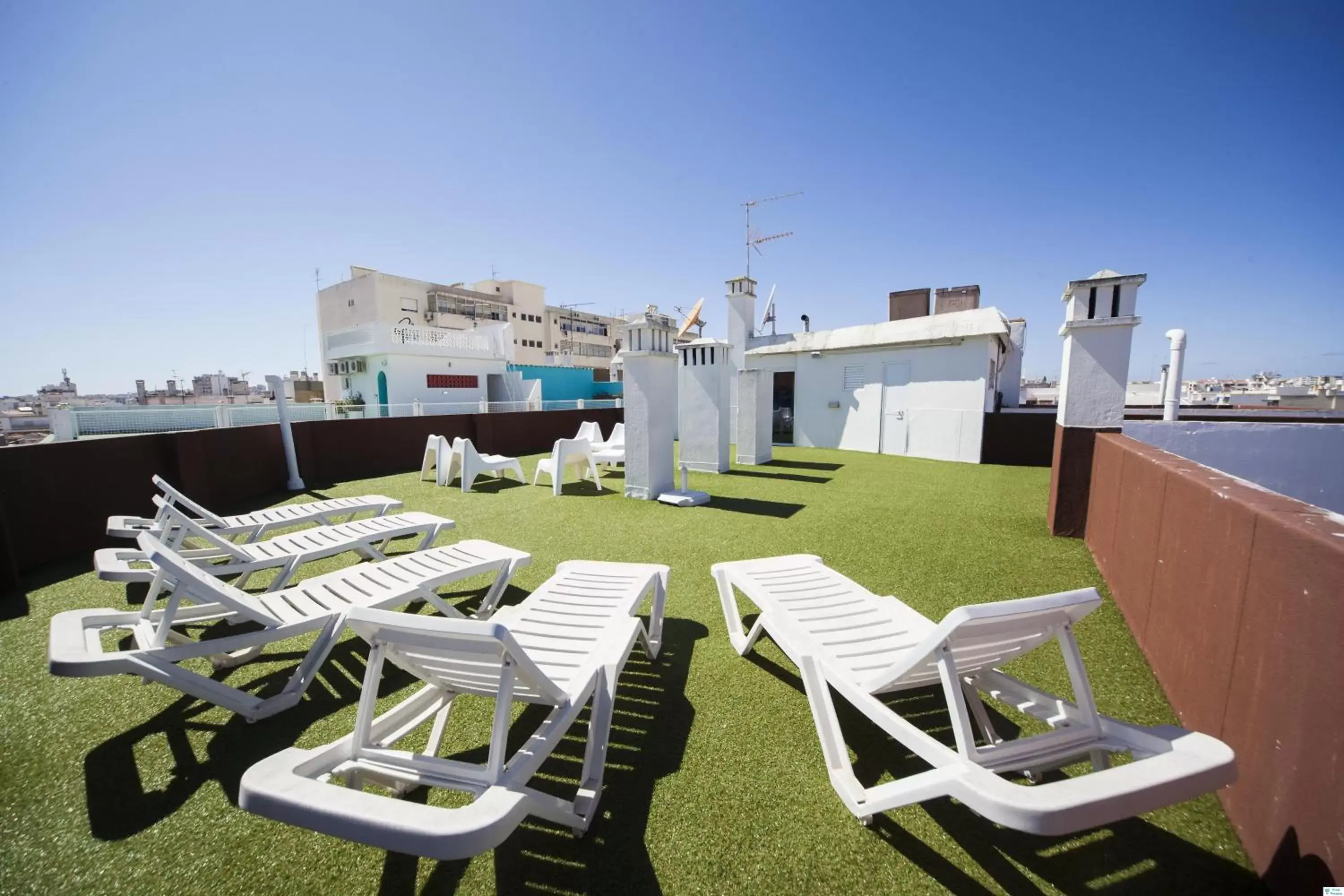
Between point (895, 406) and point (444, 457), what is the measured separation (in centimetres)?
1049

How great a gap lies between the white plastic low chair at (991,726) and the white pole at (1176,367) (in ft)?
27.9

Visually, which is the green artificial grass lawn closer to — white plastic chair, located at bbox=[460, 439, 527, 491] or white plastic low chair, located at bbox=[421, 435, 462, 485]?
white plastic chair, located at bbox=[460, 439, 527, 491]

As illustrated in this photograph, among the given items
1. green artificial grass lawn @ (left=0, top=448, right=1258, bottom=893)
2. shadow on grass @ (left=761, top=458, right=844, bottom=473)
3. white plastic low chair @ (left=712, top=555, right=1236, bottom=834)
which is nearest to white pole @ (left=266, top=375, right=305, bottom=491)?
green artificial grass lawn @ (left=0, top=448, right=1258, bottom=893)

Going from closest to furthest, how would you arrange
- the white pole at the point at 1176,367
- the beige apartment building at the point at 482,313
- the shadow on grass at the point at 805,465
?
the white pole at the point at 1176,367, the shadow on grass at the point at 805,465, the beige apartment building at the point at 482,313

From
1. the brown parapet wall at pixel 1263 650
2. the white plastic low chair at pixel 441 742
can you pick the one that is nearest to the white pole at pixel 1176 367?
the brown parapet wall at pixel 1263 650

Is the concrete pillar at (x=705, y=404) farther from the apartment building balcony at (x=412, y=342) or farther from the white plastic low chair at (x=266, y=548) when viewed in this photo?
the apartment building balcony at (x=412, y=342)

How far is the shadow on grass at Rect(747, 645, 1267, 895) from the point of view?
1.65 m

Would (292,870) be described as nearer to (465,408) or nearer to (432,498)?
(432,498)

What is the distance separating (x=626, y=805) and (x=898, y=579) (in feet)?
10.3

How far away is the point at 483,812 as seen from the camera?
1360mm

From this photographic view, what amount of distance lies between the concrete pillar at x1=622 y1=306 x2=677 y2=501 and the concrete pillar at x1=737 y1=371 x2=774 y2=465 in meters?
3.86

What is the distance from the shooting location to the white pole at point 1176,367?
795 cm

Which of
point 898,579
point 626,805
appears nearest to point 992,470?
point 898,579

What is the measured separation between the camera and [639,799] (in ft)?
6.66
